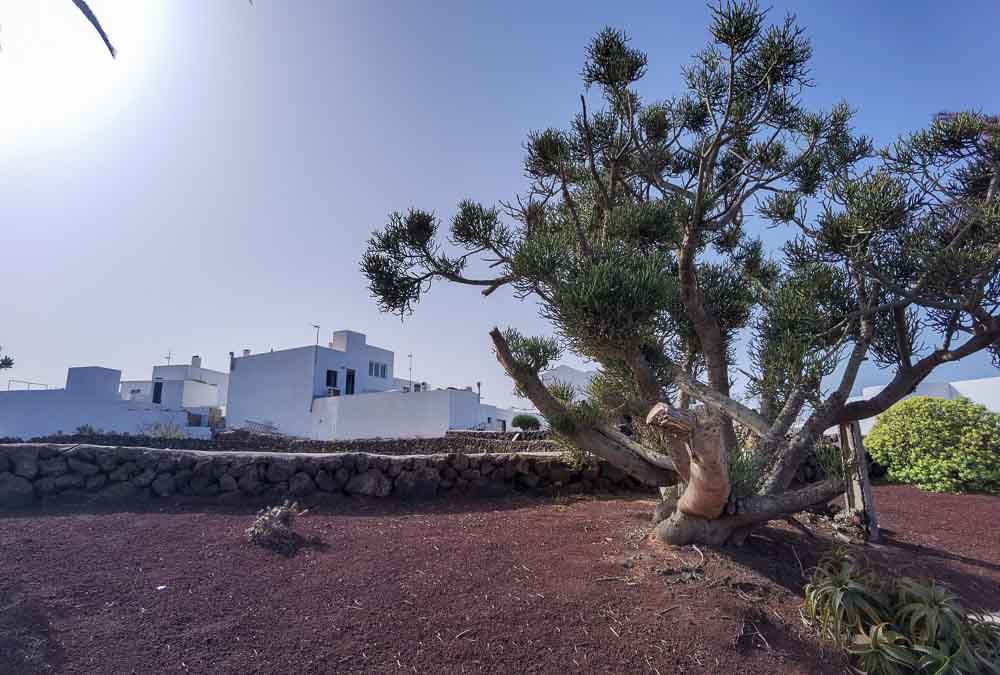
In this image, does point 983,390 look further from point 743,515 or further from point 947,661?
point 947,661

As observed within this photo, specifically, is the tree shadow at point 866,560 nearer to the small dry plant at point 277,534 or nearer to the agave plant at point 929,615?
the agave plant at point 929,615

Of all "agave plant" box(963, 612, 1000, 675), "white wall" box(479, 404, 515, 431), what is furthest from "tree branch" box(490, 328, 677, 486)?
"white wall" box(479, 404, 515, 431)

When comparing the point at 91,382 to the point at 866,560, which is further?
the point at 91,382

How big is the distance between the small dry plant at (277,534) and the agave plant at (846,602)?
3.66 meters

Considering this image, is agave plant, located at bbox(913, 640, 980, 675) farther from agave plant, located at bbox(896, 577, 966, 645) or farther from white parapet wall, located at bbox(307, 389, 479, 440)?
white parapet wall, located at bbox(307, 389, 479, 440)

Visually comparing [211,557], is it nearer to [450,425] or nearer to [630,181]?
[630,181]

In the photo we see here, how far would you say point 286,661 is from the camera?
2869mm

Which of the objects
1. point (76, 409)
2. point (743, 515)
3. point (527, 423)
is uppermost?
point (76, 409)

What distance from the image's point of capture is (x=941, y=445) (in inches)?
344

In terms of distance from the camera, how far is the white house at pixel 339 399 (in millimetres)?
27594

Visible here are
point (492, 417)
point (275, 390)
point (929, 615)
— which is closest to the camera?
point (929, 615)

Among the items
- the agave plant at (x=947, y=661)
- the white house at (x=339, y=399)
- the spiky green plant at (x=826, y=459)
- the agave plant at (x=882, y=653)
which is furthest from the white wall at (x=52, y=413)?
the agave plant at (x=947, y=661)

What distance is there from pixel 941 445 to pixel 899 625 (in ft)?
22.9

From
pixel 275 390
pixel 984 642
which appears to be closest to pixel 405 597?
pixel 984 642
